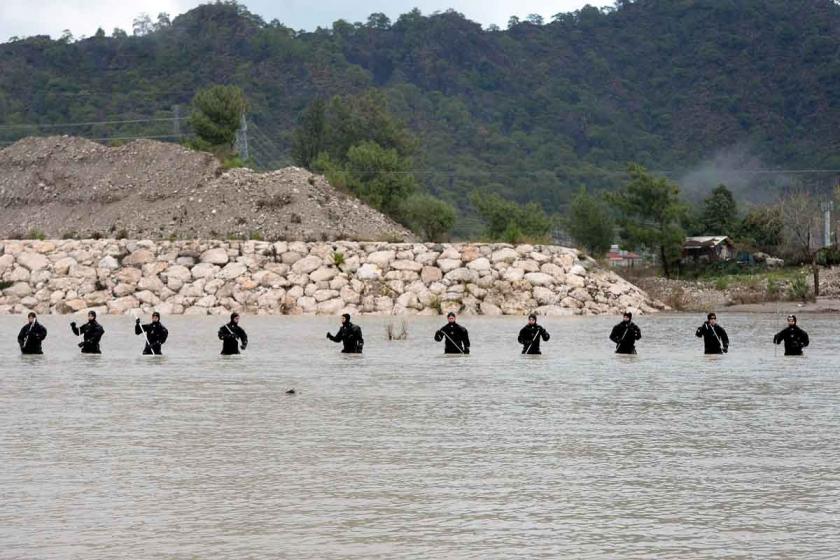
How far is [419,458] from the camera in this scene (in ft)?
53.5

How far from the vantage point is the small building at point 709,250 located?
78500 mm

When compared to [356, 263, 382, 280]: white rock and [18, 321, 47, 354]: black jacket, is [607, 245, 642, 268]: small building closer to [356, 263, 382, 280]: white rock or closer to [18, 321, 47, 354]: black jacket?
[356, 263, 382, 280]: white rock

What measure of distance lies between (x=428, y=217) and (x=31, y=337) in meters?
49.1

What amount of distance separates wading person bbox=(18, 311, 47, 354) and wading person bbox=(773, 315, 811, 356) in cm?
1643

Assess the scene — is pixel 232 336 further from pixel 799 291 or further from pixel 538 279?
pixel 799 291

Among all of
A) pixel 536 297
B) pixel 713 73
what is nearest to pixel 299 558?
pixel 536 297

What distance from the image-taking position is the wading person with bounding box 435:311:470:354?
30719 millimetres

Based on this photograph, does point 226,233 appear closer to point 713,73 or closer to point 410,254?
point 410,254

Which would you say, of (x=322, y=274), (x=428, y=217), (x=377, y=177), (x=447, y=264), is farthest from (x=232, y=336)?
(x=377, y=177)

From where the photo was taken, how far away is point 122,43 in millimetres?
142625

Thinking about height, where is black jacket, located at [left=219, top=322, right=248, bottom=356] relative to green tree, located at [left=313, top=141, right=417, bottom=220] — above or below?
below

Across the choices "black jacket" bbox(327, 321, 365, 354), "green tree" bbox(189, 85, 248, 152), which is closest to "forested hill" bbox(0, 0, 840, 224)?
"green tree" bbox(189, 85, 248, 152)

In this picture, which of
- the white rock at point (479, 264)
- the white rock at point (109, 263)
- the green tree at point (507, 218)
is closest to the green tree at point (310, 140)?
the green tree at point (507, 218)

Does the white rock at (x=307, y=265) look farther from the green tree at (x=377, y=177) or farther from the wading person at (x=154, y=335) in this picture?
the wading person at (x=154, y=335)
